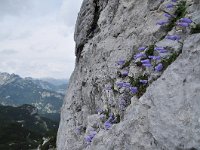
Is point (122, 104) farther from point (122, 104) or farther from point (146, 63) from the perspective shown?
point (146, 63)

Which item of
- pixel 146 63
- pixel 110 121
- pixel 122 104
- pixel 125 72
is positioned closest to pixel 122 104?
pixel 122 104

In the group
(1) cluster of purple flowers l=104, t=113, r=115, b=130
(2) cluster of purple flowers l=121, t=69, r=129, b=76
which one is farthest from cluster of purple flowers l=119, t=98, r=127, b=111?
(2) cluster of purple flowers l=121, t=69, r=129, b=76

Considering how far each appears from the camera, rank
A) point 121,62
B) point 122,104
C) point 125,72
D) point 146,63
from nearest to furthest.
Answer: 1. point 146,63
2. point 122,104
3. point 125,72
4. point 121,62

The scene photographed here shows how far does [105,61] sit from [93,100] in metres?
2.76

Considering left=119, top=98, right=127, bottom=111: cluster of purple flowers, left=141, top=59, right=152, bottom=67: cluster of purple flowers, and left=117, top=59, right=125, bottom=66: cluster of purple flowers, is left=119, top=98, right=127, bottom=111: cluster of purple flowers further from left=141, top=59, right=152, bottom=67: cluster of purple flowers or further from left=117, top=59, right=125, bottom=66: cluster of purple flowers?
left=117, top=59, right=125, bottom=66: cluster of purple flowers

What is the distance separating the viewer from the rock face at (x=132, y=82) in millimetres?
8516

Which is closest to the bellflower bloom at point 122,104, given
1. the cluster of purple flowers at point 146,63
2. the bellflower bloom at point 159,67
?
the cluster of purple flowers at point 146,63

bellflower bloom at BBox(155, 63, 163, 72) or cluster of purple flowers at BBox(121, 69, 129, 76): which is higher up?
cluster of purple flowers at BBox(121, 69, 129, 76)

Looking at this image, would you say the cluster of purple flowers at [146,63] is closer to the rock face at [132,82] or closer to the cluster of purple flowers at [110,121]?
the rock face at [132,82]

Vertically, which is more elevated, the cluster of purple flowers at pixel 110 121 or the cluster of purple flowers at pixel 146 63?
the cluster of purple flowers at pixel 146 63

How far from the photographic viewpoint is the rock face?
852cm

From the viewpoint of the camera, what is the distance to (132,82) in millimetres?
13477

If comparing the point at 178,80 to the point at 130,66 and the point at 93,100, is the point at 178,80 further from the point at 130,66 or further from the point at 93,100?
the point at 93,100

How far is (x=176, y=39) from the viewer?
11.4m
